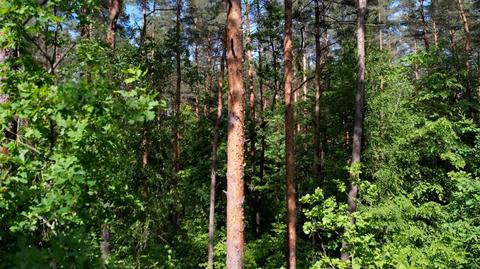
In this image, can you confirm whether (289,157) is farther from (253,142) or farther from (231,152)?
(253,142)

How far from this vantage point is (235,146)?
5539 mm

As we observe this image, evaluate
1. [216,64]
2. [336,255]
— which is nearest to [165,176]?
[336,255]

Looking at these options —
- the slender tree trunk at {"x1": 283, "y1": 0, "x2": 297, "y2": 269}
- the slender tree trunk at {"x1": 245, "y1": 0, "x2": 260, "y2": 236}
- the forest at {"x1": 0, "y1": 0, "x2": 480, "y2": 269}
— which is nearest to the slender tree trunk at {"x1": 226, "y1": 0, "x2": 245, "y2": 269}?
the forest at {"x1": 0, "y1": 0, "x2": 480, "y2": 269}

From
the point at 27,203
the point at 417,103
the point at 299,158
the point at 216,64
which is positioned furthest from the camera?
the point at 216,64

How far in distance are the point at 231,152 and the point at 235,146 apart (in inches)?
4.1

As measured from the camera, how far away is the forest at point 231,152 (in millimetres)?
3244

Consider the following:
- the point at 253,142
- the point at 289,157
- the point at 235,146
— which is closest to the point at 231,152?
the point at 235,146

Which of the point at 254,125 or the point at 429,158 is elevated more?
the point at 254,125

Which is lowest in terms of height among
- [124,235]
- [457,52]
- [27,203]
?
[124,235]

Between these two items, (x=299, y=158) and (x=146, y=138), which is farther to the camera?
(x=299, y=158)

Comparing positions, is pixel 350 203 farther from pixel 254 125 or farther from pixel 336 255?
pixel 254 125

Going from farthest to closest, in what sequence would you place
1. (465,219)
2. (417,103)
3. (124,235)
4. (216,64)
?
(216,64), (417,103), (124,235), (465,219)

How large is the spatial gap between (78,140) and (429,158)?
1539 cm

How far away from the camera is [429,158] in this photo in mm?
15633
